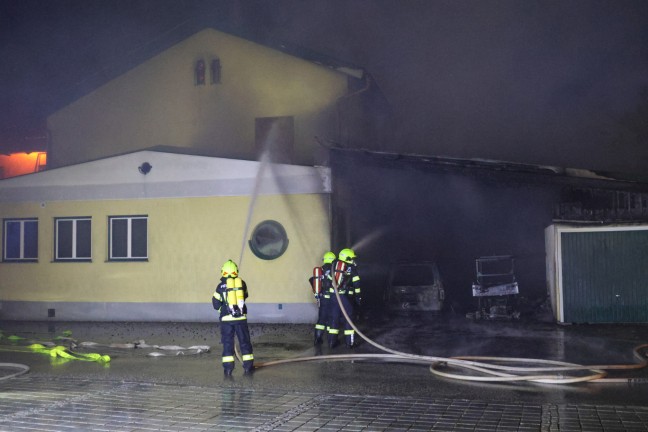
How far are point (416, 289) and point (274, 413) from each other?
376 inches

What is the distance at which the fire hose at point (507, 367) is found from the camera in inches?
309

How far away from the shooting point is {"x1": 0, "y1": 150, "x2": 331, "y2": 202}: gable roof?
14680 mm

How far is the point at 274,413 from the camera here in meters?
6.61

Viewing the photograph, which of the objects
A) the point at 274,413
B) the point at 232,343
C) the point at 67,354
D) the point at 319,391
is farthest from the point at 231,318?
the point at 67,354

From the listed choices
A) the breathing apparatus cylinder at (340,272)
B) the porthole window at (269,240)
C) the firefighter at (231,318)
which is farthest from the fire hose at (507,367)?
the porthole window at (269,240)

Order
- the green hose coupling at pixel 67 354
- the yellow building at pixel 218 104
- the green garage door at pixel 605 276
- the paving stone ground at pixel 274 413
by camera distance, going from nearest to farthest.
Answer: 1. the paving stone ground at pixel 274 413
2. the green hose coupling at pixel 67 354
3. the green garage door at pixel 605 276
4. the yellow building at pixel 218 104

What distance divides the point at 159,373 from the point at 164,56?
1527 centimetres

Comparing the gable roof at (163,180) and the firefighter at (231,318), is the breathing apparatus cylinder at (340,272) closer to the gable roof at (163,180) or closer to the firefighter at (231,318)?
the firefighter at (231,318)

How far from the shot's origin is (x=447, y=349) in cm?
1063

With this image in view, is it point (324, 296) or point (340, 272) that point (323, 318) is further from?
point (340, 272)

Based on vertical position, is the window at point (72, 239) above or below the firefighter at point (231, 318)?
above

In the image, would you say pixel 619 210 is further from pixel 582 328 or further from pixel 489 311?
pixel 489 311

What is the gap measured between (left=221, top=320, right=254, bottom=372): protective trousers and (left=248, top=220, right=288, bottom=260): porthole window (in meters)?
5.69

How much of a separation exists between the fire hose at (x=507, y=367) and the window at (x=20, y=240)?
1002 centimetres
